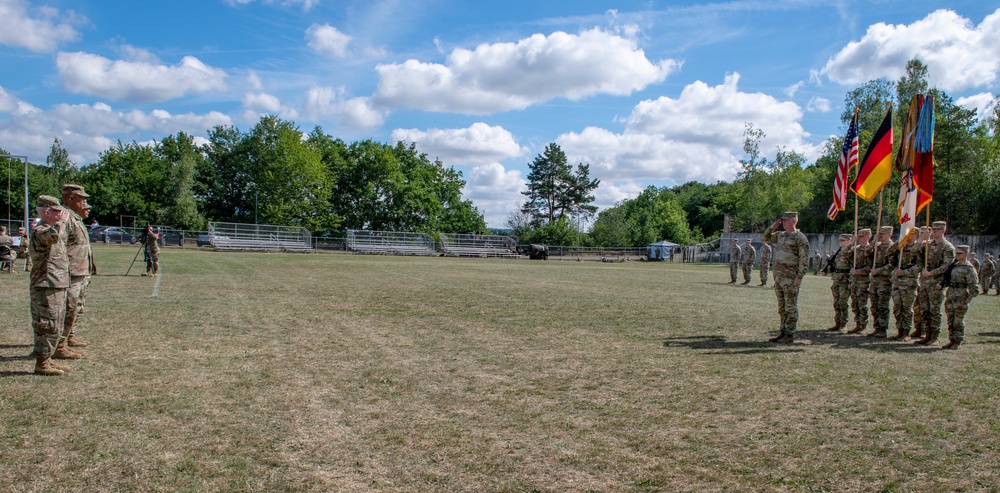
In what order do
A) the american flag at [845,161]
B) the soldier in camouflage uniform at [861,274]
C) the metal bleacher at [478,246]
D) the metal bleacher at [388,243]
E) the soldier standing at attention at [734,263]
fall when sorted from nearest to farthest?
the soldier in camouflage uniform at [861,274], the american flag at [845,161], the soldier standing at attention at [734,263], the metal bleacher at [388,243], the metal bleacher at [478,246]

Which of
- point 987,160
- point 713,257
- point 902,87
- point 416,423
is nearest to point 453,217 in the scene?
point 713,257

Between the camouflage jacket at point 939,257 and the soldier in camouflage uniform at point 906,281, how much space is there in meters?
0.36

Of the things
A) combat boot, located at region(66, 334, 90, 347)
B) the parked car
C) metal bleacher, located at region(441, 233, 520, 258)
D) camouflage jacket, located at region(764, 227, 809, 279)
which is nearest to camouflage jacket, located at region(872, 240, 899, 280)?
camouflage jacket, located at region(764, 227, 809, 279)

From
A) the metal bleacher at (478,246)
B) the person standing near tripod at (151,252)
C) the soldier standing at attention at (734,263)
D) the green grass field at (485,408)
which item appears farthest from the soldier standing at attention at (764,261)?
the metal bleacher at (478,246)

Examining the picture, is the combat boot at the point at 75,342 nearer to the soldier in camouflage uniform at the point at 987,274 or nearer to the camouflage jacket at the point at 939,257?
the camouflage jacket at the point at 939,257

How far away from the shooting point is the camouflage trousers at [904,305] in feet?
36.6

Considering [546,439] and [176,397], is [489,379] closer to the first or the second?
[546,439]

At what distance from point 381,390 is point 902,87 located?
6306 cm

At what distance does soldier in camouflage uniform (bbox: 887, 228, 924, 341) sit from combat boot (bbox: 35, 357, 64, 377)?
42.0 feet

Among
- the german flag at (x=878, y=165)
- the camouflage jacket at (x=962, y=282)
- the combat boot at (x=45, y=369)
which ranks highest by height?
the german flag at (x=878, y=165)

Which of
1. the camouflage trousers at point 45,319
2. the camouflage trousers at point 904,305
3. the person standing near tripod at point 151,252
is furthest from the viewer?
the person standing near tripod at point 151,252

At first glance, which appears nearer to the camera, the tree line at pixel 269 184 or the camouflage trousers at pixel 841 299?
the camouflage trousers at pixel 841 299

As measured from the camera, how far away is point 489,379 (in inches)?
284

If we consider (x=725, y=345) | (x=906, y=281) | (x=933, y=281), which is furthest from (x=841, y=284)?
(x=725, y=345)
